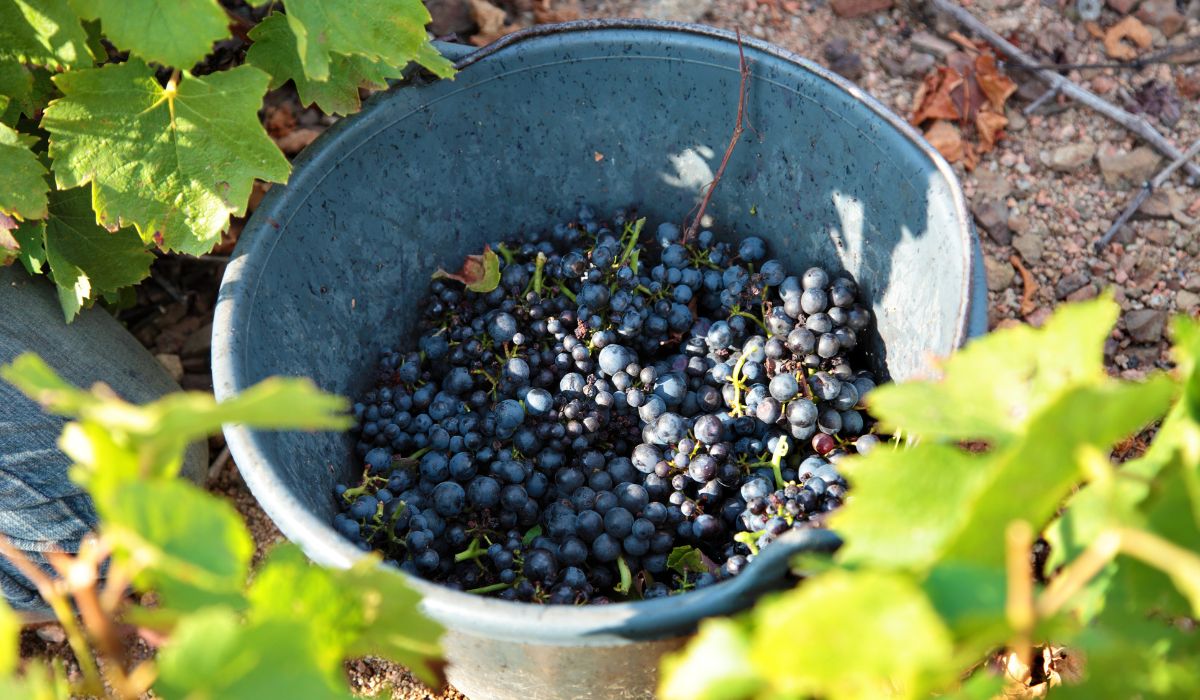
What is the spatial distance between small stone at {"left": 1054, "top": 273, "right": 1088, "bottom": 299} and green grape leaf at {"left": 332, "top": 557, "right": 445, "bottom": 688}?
176cm

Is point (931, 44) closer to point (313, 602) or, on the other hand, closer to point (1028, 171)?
point (1028, 171)

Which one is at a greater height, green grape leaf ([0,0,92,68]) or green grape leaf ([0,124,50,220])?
green grape leaf ([0,0,92,68])

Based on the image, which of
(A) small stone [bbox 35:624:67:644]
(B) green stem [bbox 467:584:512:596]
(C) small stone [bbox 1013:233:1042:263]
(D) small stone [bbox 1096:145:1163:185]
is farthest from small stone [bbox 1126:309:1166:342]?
(A) small stone [bbox 35:624:67:644]

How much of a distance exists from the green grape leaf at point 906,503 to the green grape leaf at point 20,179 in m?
1.34

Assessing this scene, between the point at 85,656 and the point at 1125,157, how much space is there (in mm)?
2333

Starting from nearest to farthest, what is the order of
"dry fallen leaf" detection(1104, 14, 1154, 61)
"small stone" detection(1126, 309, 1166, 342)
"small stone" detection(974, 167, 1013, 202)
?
"small stone" detection(1126, 309, 1166, 342) → "small stone" detection(974, 167, 1013, 202) → "dry fallen leaf" detection(1104, 14, 1154, 61)

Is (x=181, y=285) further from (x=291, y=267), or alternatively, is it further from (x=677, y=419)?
(x=677, y=419)

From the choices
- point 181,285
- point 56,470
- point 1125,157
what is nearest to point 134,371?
point 56,470

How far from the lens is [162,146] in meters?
1.50

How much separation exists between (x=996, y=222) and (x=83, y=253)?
6.23 feet

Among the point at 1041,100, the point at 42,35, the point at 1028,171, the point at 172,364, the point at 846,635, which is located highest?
the point at 846,635

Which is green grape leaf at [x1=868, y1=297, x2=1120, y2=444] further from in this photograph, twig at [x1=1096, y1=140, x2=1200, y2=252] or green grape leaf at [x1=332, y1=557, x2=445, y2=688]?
twig at [x1=1096, y1=140, x2=1200, y2=252]

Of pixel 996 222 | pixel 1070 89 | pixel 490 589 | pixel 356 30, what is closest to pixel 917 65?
pixel 1070 89

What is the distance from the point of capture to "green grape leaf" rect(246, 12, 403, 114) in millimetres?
1574
